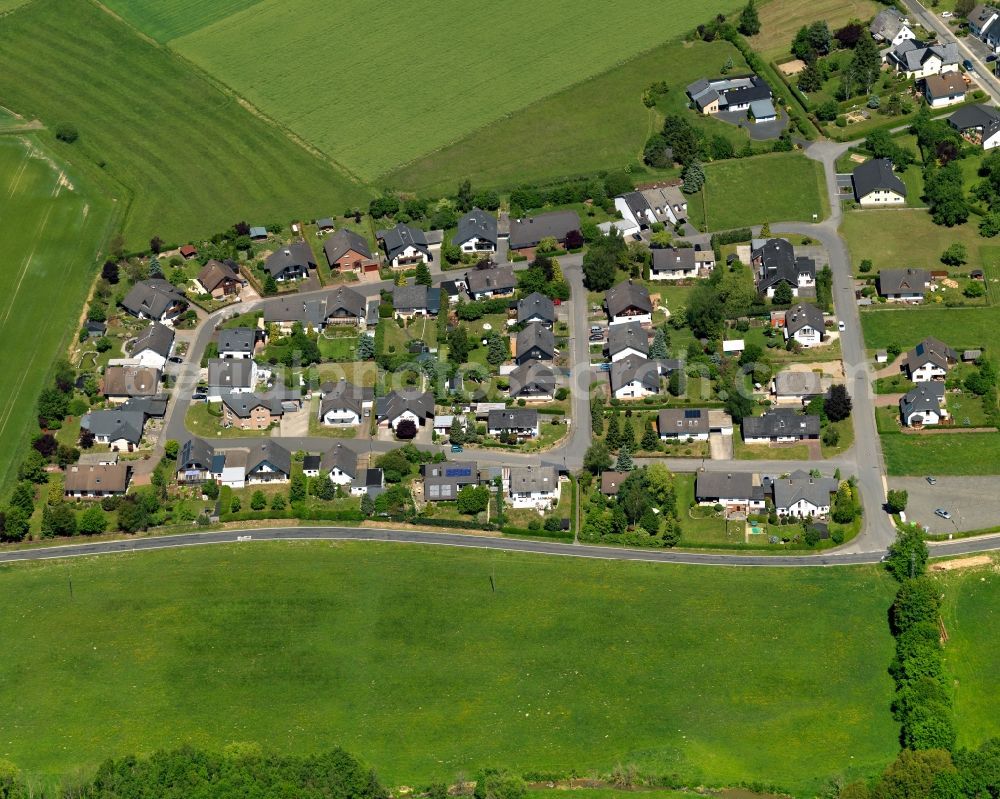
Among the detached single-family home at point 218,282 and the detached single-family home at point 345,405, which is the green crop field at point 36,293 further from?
the detached single-family home at point 345,405

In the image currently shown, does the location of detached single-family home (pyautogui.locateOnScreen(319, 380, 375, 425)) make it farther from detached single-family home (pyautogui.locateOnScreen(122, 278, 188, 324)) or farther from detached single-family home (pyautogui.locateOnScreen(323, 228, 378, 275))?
detached single-family home (pyautogui.locateOnScreen(122, 278, 188, 324))

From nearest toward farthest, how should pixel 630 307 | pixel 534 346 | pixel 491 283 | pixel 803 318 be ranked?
pixel 803 318, pixel 534 346, pixel 630 307, pixel 491 283

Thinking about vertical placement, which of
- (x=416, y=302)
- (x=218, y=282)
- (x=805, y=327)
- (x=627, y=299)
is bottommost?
(x=805, y=327)

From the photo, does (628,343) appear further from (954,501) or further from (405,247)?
(954,501)

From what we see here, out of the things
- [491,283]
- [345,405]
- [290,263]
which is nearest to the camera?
[345,405]

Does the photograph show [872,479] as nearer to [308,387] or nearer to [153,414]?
[308,387]

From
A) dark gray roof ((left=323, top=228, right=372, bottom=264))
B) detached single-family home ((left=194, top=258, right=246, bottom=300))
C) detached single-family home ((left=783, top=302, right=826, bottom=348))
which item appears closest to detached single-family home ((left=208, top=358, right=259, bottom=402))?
Result: detached single-family home ((left=194, top=258, right=246, bottom=300))

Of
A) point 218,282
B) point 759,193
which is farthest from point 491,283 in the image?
point 759,193

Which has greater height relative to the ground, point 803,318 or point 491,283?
point 491,283
